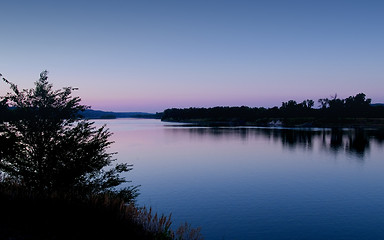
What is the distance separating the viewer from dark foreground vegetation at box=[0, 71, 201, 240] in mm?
14790

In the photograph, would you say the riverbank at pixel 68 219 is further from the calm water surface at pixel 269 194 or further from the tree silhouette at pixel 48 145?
the calm water surface at pixel 269 194

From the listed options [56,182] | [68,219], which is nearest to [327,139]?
[56,182]

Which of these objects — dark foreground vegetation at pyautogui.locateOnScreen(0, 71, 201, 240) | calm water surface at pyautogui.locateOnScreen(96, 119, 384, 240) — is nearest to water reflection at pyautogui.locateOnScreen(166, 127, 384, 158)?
calm water surface at pyautogui.locateOnScreen(96, 119, 384, 240)

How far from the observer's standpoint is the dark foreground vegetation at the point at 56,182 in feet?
48.5

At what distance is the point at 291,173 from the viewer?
48.1 meters

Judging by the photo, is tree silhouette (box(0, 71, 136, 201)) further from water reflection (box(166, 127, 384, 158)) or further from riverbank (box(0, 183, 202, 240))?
water reflection (box(166, 127, 384, 158))

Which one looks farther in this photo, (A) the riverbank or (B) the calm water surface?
(B) the calm water surface

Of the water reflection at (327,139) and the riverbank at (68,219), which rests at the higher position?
the riverbank at (68,219)

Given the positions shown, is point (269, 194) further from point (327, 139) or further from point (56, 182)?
point (327, 139)

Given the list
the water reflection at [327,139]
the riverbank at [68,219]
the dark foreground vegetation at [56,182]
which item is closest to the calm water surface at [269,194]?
the dark foreground vegetation at [56,182]

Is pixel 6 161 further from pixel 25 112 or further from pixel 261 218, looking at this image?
pixel 261 218

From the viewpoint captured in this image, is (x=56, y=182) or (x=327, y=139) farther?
(x=327, y=139)

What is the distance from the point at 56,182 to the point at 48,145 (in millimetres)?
2736

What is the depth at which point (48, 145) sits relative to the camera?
2062cm
